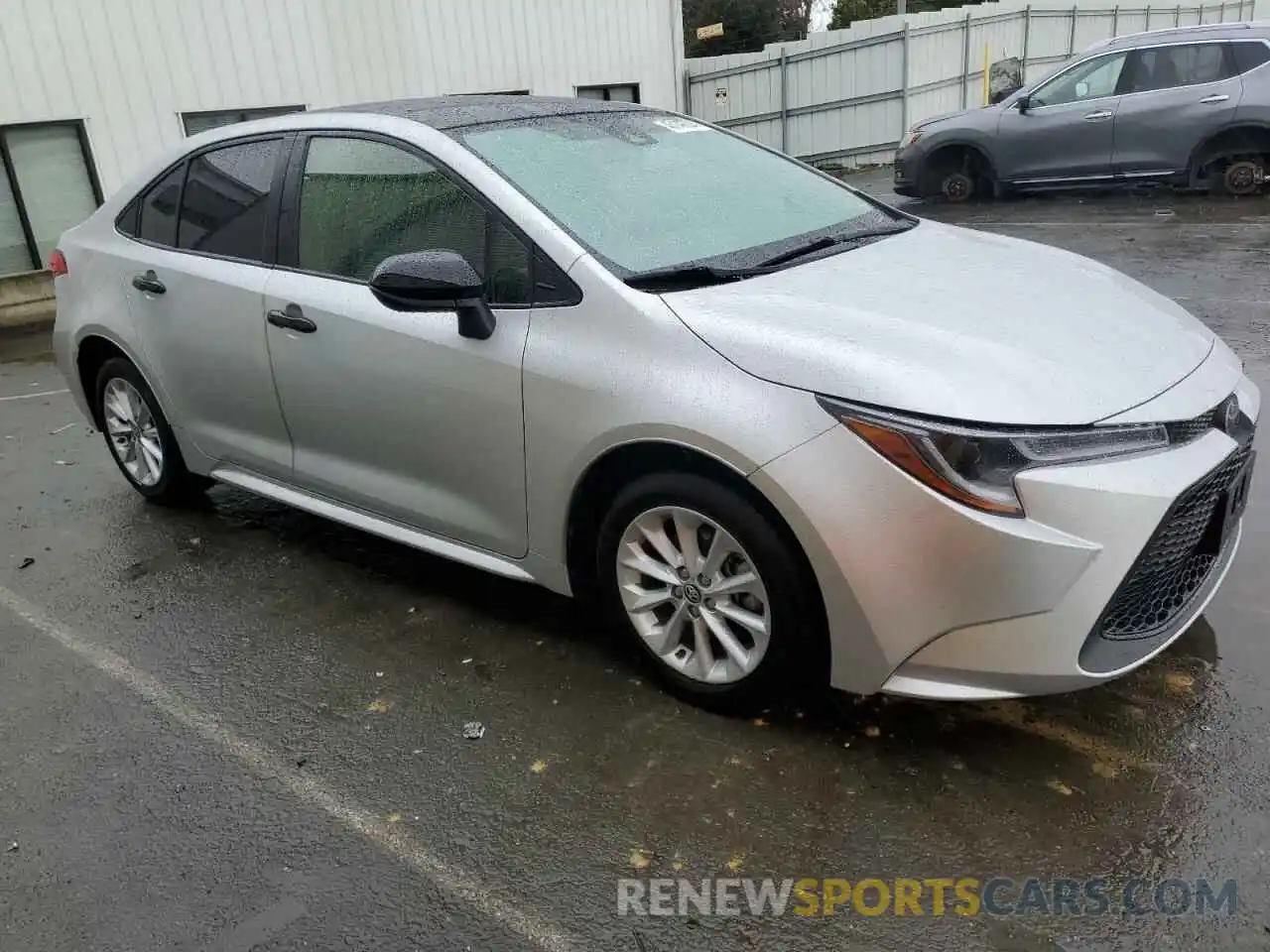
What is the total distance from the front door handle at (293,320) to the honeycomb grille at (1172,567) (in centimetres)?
268

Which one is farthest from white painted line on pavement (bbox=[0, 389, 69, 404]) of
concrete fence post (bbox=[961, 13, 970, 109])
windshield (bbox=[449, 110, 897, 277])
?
concrete fence post (bbox=[961, 13, 970, 109])

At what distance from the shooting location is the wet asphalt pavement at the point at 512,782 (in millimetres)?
2383

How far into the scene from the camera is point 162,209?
4.48 meters

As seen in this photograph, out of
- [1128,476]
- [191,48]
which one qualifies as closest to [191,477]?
[1128,476]

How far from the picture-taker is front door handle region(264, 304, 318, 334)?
3654 millimetres

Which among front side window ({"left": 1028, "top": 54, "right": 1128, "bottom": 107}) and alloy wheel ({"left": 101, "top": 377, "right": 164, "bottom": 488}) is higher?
front side window ({"left": 1028, "top": 54, "right": 1128, "bottom": 107})

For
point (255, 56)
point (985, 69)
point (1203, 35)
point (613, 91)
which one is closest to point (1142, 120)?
point (1203, 35)

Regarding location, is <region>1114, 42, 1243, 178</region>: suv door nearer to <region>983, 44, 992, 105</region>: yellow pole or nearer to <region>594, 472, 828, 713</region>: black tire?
<region>983, 44, 992, 105</region>: yellow pole

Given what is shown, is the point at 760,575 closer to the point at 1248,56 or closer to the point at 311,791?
the point at 311,791

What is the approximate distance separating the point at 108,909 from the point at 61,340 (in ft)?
11.0

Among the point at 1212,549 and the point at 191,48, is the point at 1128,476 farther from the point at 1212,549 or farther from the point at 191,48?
the point at 191,48

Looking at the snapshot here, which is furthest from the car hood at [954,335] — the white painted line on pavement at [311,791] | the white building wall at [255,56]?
the white building wall at [255,56]

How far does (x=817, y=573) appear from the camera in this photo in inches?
103

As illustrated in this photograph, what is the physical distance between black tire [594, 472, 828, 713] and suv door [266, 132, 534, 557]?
1.42ft
